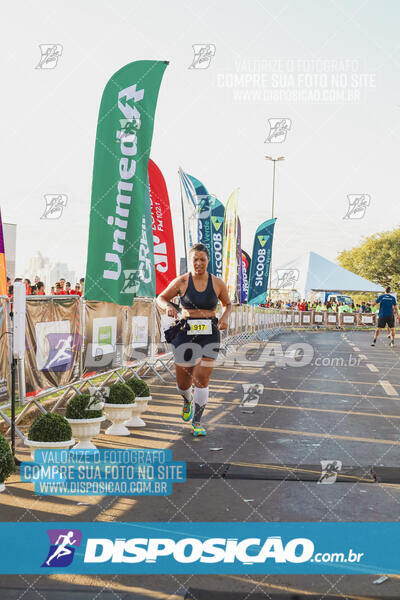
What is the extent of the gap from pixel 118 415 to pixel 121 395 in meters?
0.23

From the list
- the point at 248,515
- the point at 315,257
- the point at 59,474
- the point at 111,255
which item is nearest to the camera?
the point at 248,515

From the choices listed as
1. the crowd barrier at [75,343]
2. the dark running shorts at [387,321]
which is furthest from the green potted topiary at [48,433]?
the dark running shorts at [387,321]

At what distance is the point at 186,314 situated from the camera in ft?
24.2

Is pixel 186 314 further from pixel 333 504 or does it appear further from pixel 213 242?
pixel 213 242

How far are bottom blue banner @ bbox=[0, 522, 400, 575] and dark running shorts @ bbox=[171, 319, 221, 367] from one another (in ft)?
10.3

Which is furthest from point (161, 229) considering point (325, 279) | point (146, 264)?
point (325, 279)

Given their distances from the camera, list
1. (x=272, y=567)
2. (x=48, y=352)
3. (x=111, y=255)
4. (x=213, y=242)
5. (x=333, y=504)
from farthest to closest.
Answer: (x=213, y=242) < (x=111, y=255) < (x=48, y=352) < (x=333, y=504) < (x=272, y=567)

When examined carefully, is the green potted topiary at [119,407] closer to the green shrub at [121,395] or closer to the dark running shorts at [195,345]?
the green shrub at [121,395]

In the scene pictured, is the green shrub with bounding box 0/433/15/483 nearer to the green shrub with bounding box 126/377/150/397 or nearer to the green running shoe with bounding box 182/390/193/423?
the green running shoe with bounding box 182/390/193/423

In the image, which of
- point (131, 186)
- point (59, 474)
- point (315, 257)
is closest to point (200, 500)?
point (59, 474)

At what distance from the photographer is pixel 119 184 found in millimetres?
8383

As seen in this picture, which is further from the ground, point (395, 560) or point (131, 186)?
point (131, 186)

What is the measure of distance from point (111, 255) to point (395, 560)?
552 centimetres

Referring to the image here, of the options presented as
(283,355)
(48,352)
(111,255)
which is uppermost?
(111,255)
